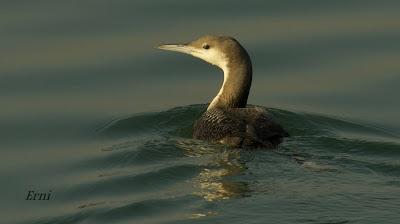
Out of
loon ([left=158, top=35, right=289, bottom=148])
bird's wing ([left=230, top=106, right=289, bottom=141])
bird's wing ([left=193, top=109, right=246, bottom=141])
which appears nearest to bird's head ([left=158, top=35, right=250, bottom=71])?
loon ([left=158, top=35, right=289, bottom=148])

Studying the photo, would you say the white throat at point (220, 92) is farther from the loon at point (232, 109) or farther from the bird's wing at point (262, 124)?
the bird's wing at point (262, 124)

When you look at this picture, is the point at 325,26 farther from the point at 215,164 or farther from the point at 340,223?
the point at 340,223

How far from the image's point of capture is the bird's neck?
14.0m

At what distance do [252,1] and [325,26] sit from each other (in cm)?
118

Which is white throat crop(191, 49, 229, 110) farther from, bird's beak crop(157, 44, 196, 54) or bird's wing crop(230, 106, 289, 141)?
bird's wing crop(230, 106, 289, 141)

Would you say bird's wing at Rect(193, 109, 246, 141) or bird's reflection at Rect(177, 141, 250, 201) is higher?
bird's wing at Rect(193, 109, 246, 141)

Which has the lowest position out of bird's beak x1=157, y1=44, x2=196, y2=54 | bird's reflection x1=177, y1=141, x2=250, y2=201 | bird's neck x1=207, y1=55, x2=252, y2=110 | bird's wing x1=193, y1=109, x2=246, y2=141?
bird's reflection x1=177, y1=141, x2=250, y2=201

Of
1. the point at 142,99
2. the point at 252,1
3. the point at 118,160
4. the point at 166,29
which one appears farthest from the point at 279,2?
the point at 118,160

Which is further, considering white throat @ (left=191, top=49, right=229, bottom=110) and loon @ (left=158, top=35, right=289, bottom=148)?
white throat @ (left=191, top=49, right=229, bottom=110)

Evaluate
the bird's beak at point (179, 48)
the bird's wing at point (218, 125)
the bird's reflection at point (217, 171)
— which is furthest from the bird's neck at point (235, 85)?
the bird's reflection at point (217, 171)

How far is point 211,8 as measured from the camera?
16297 mm

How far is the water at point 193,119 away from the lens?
11414mm

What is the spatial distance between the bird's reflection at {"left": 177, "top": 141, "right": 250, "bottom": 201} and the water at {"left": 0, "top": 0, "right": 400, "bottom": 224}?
0.02 metres

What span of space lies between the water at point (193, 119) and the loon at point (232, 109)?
0.17 m
